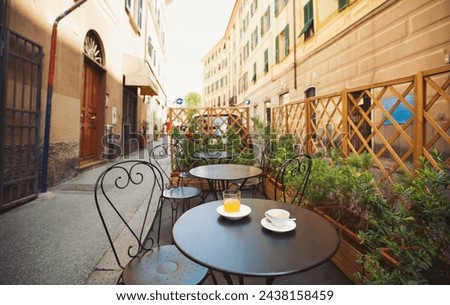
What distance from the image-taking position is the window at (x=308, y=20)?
25.6 feet

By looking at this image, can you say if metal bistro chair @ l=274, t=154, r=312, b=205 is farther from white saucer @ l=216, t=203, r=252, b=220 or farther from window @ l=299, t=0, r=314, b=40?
window @ l=299, t=0, r=314, b=40

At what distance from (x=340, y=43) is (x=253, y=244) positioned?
708 cm

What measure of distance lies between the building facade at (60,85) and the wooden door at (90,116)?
0.9 inches

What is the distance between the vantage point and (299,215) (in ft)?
4.40

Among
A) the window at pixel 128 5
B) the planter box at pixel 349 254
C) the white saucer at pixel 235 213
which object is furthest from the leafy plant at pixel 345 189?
the window at pixel 128 5

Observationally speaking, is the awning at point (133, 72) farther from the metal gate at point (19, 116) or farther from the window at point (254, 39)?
the window at point (254, 39)

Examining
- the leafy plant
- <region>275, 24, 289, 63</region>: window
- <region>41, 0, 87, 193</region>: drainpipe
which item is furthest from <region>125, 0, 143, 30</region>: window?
the leafy plant

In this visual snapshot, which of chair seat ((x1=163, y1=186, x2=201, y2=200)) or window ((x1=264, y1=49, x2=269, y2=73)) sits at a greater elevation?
window ((x1=264, y1=49, x2=269, y2=73))

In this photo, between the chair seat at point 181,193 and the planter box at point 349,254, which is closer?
the planter box at point 349,254

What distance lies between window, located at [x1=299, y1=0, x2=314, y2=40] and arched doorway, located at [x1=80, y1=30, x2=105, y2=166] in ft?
21.6

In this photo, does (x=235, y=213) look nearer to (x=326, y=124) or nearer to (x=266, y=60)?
(x=326, y=124)

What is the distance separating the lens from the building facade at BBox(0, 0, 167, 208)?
3.05 metres

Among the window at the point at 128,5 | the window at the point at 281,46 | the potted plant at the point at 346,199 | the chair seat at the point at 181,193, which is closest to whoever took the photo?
the potted plant at the point at 346,199
